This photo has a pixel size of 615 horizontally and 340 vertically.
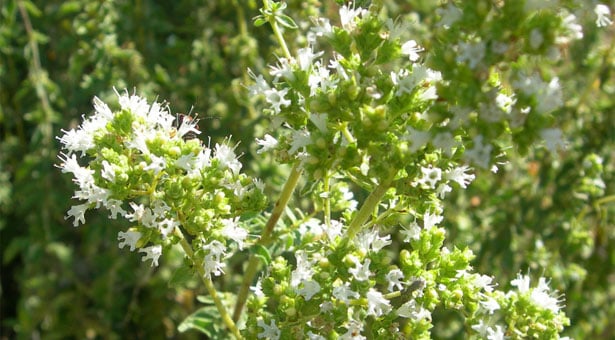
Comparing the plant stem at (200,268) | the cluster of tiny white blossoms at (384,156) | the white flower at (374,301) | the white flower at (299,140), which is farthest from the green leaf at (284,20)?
the white flower at (374,301)

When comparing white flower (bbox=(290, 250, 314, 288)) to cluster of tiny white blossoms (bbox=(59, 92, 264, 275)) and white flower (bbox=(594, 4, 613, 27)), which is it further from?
white flower (bbox=(594, 4, 613, 27))

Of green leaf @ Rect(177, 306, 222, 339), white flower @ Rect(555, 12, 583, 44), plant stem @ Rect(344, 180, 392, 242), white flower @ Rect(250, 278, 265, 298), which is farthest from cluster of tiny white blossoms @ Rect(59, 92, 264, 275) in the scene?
white flower @ Rect(555, 12, 583, 44)

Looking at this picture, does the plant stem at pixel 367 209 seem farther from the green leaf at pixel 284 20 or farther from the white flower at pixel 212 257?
the green leaf at pixel 284 20

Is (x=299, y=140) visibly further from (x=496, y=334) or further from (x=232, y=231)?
(x=496, y=334)

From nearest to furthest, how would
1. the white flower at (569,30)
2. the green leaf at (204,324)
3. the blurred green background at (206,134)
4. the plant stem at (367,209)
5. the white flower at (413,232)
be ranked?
the white flower at (569,30), the plant stem at (367,209), the white flower at (413,232), the green leaf at (204,324), the blurred green background at (206,134)

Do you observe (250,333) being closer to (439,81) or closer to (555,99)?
(439,81)

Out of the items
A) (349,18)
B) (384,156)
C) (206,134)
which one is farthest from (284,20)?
(206,134)
